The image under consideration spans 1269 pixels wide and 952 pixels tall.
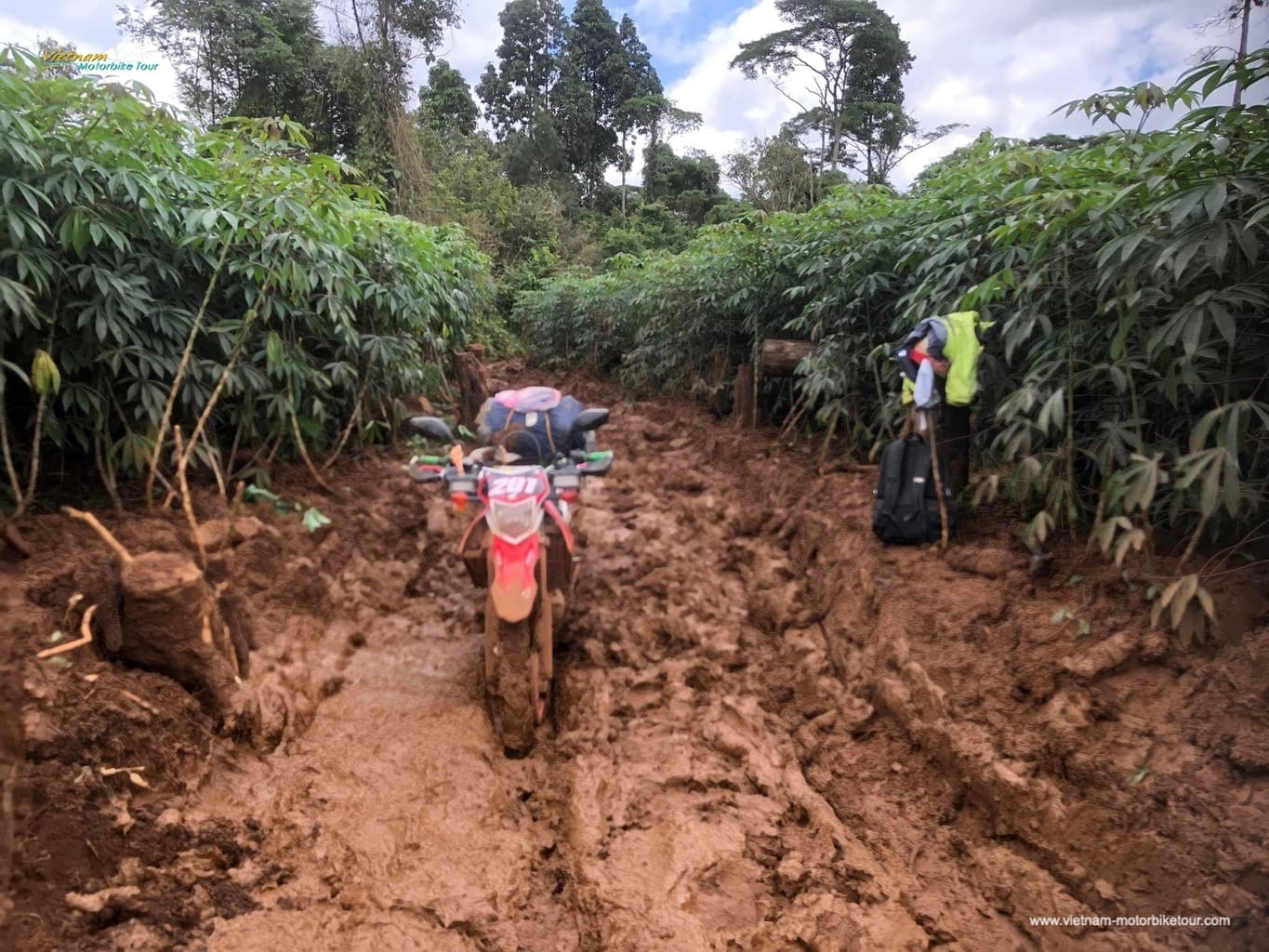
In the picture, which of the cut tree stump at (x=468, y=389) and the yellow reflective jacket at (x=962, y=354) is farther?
the cut tree stump at (x=468, y=389)

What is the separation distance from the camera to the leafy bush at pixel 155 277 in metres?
2.67

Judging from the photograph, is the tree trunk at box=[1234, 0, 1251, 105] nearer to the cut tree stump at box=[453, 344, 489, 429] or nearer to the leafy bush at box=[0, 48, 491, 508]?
the leafy bush at box=[0, 48, 491, 508]

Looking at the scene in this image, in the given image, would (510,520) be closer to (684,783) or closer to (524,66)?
(684,783)

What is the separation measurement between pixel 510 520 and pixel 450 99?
19348 mm

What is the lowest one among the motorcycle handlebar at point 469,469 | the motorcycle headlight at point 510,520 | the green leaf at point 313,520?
the green leaf at point 313,520

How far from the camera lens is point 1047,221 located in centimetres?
285

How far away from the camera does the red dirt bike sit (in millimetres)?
2809

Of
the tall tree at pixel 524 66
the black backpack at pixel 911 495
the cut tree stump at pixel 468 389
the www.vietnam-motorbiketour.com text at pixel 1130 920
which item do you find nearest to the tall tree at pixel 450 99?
the tall tree at pixel 524 66

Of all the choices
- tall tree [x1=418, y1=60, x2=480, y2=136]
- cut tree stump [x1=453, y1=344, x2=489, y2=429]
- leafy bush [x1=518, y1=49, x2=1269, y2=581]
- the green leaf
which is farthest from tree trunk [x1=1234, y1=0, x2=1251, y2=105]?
tall tree [x1=418, y1=60, x2=480, y2=136]

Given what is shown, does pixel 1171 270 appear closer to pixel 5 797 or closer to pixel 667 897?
pixel 667 897

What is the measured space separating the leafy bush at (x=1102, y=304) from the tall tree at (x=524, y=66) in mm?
21275

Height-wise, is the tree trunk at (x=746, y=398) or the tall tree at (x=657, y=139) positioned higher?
the tall tree at (x=657, y=139)

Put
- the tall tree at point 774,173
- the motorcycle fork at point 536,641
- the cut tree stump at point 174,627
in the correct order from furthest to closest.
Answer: the tall tree at point 774,173 → the motorcycle fork at point 536,641 → the cut tree stump at point 174,627

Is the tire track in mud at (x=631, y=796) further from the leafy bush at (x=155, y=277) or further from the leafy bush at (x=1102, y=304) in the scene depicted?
the leafy bush at (x=155, y=277)
